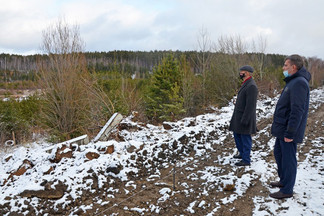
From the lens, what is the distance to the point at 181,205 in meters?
3.32

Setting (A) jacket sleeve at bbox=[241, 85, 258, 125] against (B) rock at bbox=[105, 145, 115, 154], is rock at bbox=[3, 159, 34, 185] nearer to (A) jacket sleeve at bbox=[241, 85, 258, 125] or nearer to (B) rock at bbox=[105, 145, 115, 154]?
(B) rock at bbox=[105, 145, 115, 154]

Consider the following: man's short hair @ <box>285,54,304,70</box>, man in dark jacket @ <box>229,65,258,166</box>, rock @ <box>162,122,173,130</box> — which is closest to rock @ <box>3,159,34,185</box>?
rock @ <box>162,122,173,130</box>

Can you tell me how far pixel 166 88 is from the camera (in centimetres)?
1326

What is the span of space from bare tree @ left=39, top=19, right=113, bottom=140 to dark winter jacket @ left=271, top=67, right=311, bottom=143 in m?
6.37

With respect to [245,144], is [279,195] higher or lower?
lower

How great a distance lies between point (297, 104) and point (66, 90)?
7.73 m

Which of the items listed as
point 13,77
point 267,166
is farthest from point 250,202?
point 13,77

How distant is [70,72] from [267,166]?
7.34 meters

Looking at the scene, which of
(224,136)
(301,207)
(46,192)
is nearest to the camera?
(301,207)

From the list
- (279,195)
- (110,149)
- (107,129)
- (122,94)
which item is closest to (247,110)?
(279,195)

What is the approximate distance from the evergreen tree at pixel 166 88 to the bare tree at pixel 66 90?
500 centimetres

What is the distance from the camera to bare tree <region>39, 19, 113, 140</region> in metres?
8.28

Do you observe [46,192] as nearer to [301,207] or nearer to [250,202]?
[250,202]

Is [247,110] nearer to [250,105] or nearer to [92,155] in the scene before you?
[250,105]
